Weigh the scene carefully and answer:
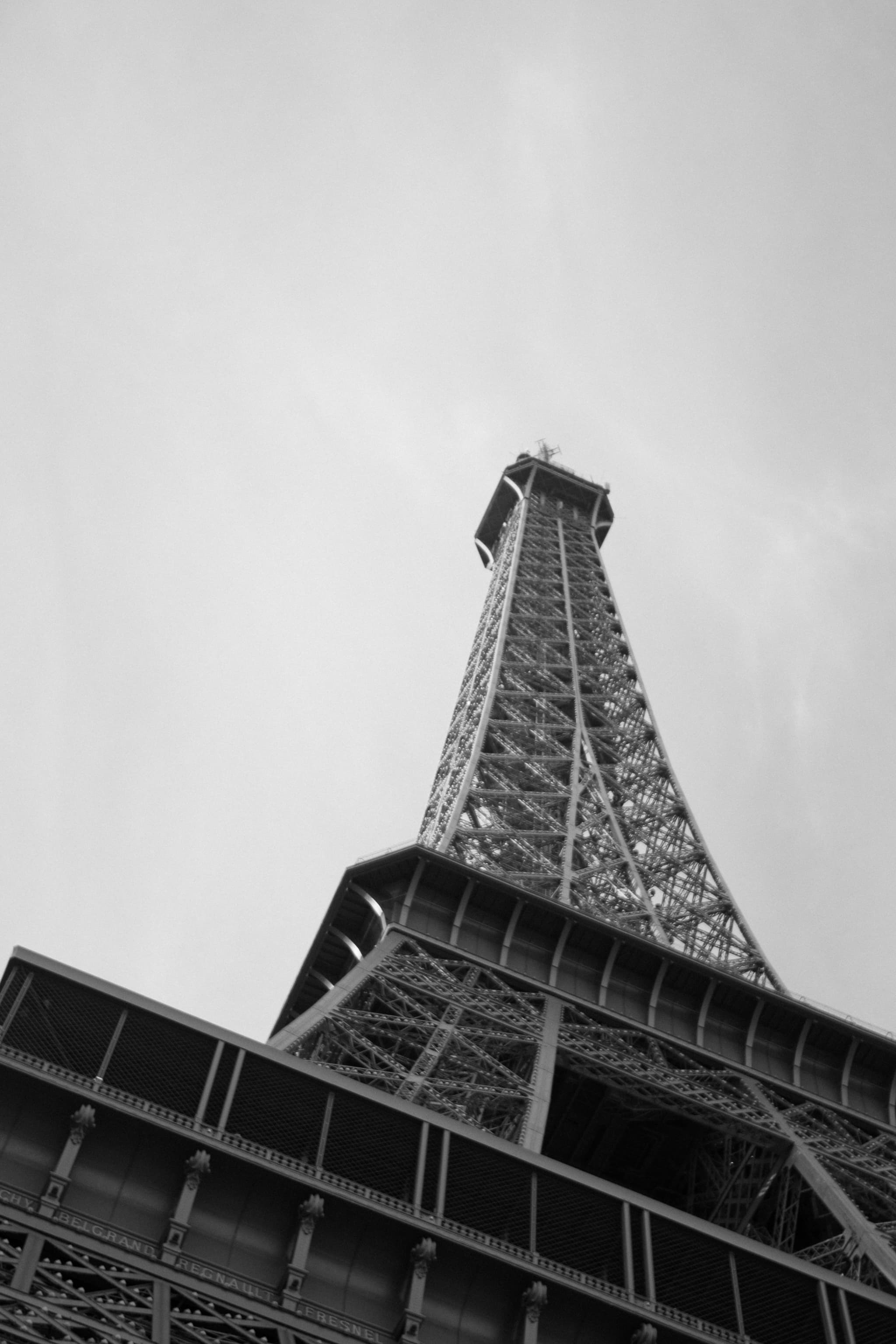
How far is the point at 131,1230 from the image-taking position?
20.8 m

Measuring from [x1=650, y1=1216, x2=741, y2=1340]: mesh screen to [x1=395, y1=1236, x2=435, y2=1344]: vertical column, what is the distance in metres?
3.72

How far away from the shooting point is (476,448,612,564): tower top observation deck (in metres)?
104

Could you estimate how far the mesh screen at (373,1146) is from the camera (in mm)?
23156

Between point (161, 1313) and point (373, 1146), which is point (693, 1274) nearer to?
point (373, 1146)

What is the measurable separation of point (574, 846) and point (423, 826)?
7.80 metres

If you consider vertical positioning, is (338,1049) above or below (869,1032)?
below

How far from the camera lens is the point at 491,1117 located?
36.2 m

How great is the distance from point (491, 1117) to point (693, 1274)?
42.1 feet

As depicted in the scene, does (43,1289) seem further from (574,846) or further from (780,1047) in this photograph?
(574,846)

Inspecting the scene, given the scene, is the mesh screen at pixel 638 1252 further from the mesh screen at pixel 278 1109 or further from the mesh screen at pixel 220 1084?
the mesh screen at pixel 220 1084

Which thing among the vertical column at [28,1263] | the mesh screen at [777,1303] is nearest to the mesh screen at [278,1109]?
the vertical column at [28,1263]

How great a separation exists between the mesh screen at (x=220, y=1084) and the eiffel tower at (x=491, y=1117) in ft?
0.18

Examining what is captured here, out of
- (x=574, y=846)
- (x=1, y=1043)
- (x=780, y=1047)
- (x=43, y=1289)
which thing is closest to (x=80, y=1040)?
(x=1, y=1043)

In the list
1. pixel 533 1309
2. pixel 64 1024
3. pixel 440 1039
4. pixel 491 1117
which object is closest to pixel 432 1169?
pixel 533 1309
